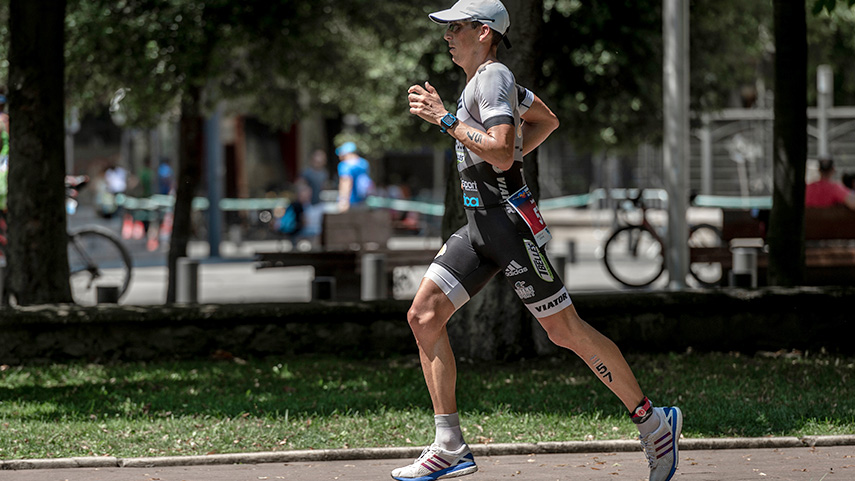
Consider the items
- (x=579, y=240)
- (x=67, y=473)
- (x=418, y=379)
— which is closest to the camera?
(x=67, y=473)

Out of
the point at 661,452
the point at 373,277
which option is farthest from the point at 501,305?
the point at 661,452

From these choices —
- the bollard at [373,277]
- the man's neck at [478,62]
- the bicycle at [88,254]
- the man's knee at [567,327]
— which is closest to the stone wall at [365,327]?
the bollard at [373,277]

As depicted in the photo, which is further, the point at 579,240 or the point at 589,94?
the point at 579,240

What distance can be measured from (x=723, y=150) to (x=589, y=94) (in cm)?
2091

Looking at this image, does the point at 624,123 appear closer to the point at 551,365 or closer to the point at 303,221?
the point at 303,221

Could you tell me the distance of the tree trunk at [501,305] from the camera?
26.5ft

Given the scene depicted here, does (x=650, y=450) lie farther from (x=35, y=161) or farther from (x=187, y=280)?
(x=187, y=280)

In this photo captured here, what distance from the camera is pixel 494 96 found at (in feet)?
15.9

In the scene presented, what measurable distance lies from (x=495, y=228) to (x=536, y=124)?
1.88ft

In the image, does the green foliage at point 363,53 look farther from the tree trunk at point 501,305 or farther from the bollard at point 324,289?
the bollard at point 324,289

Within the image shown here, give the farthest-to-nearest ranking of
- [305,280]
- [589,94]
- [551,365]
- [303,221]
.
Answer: [303,221], [305,280], [589,94], [551,365]

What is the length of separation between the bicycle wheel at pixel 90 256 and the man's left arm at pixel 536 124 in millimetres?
7449

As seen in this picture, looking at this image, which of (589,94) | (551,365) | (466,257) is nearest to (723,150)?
(589,94)

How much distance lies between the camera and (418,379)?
7570 millimetres
